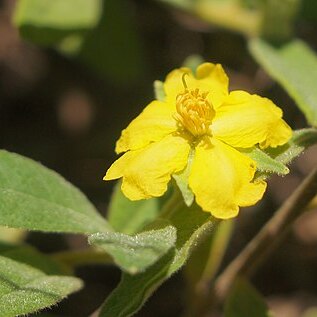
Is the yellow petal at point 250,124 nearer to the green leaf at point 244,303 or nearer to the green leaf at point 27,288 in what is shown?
the green leaf at point 27,288

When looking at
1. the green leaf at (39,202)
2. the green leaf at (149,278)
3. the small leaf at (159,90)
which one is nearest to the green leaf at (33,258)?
the green leaf at (39,202)

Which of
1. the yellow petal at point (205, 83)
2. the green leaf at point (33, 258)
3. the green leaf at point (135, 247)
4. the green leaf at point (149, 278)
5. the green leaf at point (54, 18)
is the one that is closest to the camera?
the green leaf at point (135, 247)

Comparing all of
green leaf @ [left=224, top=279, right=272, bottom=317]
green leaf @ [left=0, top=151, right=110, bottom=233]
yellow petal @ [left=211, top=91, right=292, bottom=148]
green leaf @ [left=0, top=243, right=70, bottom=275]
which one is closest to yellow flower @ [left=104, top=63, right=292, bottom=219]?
yellow petal @ [left=211, top=91, right=292, bottom=148]

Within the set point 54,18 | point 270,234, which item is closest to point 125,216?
point 270,234

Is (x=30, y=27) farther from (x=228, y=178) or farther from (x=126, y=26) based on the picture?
(x=228, y=178)

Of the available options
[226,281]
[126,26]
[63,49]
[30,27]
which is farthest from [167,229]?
[126,26]

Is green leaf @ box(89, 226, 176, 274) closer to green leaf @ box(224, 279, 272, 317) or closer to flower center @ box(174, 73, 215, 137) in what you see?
flower center @ box(174, 73, 215, 137)
